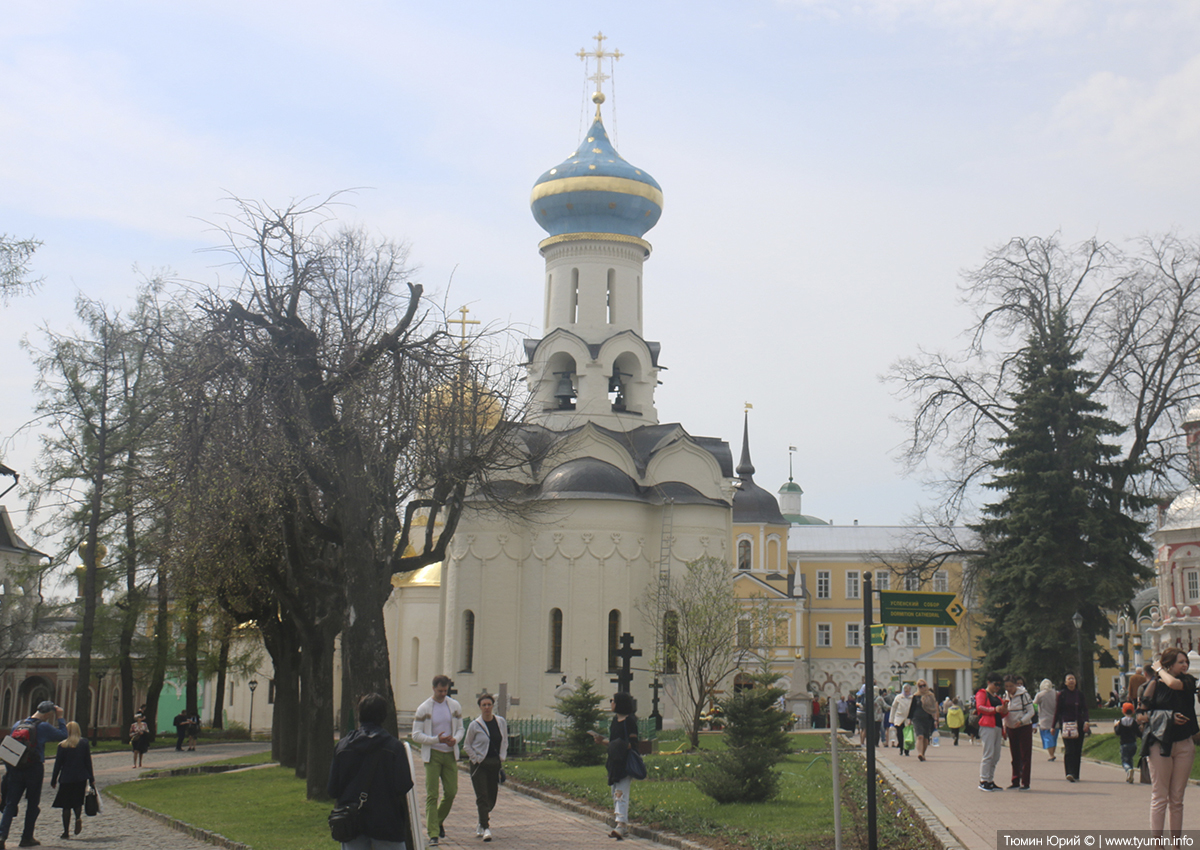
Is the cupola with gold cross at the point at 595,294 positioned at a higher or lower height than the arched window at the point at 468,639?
higher

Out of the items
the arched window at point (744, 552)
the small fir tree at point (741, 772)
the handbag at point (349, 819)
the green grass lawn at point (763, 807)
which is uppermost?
the arched window at point (744, 552)

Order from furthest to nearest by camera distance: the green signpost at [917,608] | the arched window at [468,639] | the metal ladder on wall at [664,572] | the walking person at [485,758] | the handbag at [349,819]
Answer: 1. the arched window at [468,639]
2. the metal ladder on wall at [664,572]
3. the walking person at [485,758]
4. the green signpost at [917,608]
5. the handbag at [349,819]

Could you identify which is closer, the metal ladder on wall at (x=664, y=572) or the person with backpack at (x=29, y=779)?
the person with backpack at (x=29, y=779)

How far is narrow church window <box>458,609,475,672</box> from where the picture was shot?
35.2 meters

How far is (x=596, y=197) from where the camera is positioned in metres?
39.1

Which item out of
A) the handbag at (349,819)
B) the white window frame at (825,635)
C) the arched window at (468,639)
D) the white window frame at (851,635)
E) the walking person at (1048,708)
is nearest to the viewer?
the handbag at (349,819)

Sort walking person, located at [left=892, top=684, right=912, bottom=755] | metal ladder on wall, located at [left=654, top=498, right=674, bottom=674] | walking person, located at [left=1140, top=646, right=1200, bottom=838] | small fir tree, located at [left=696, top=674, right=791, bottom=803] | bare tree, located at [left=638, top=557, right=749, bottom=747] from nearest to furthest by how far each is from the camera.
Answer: walking person, located at [left=1140, top=646, right=1200, bottom=838] → small fir tree, located at [left=696, top=674, right=791, bottom=803] → walking person, located at [left=892, top=684, right=912, bottom=755] → bare tree, located at [left=638, top=557, right=749, bottom=747] → metal ladder on wall, located at [left=654, top=498, right=674, bottom=674]

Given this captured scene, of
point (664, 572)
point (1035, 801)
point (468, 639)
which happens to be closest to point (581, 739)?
point (1035, 801)

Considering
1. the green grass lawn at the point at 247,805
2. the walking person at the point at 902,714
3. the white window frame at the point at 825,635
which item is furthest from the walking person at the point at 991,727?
the white window frame at the point at 825,635

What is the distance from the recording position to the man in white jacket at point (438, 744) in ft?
37.6

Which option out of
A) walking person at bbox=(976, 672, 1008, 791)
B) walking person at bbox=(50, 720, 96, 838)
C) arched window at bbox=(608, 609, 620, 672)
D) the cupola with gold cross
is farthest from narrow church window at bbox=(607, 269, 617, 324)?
walking person at bbox=(50, 720, 96, 838)

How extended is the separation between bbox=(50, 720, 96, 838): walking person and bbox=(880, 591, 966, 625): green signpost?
8715 mm

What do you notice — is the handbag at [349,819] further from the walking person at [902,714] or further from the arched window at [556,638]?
the arched window at [556,638]

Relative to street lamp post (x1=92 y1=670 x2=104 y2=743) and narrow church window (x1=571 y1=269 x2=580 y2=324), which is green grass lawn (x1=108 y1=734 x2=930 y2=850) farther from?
narrow church window (x1=571 y1=269 x2=580 y2=324)
